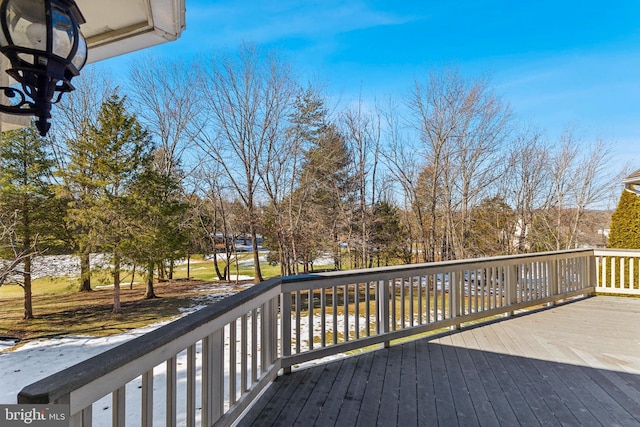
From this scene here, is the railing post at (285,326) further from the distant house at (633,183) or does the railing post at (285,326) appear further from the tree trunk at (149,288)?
the tree trunk at (149,288)

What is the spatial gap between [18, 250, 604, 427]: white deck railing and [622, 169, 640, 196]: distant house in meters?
1.39

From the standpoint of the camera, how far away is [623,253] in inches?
230

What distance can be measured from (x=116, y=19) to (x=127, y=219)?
36.1 feet

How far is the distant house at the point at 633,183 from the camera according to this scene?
572 cm

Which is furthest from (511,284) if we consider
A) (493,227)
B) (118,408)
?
(493,227)

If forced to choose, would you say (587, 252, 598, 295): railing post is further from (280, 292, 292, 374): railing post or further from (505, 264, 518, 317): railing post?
(280, 292, 292, 374): railing post

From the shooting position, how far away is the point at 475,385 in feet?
8.64

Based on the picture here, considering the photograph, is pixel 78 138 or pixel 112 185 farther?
pixel 78 138

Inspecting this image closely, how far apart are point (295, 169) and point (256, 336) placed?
11.3 meters

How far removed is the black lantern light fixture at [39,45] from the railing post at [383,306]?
2889mm

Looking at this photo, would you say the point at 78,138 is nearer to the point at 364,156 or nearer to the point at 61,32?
the point at 364,156

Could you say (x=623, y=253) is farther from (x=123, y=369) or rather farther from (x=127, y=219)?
(x=127, y=219)

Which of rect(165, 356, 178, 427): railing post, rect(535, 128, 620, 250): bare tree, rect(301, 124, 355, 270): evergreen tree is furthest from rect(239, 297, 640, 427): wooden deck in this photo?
rect(535, 128, 620, 250): bare tree

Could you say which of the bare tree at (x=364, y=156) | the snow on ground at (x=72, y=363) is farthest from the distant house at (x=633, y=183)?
the bare tree at (x=364, y=156)
